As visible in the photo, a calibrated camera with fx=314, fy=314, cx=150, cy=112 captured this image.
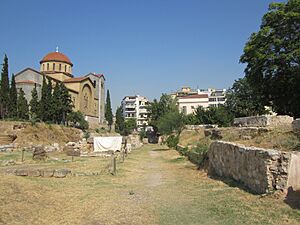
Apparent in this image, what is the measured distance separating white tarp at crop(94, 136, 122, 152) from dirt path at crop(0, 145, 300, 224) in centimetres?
2039

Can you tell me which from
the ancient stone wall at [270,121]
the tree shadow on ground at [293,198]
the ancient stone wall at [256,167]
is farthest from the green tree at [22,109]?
the tree shadow on ground at [293,198]

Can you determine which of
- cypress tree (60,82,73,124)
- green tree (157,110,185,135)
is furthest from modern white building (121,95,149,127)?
green tree (157,110,185,135)

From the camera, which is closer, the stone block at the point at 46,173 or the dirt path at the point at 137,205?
the dirt path at the point at 137,205

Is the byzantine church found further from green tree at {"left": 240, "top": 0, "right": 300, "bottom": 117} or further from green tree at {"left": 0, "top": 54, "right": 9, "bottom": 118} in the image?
green tree at {"left": 240, "top": 0, "right": 300, "bottom": 117}

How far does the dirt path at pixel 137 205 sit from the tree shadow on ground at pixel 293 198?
0.57ft

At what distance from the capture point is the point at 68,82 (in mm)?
79250

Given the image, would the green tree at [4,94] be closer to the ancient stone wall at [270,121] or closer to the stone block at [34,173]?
the stone block at [34,173]

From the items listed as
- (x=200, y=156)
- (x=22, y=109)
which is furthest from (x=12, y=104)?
(x=200, y=156)

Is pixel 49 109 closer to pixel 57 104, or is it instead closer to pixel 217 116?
pixel 57 104

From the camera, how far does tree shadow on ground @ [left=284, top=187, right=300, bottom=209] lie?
7.32 meters

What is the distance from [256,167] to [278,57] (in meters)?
22.1

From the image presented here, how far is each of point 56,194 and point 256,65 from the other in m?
25.4

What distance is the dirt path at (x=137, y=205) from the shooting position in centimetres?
731

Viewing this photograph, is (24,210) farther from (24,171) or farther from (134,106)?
(134,106)
